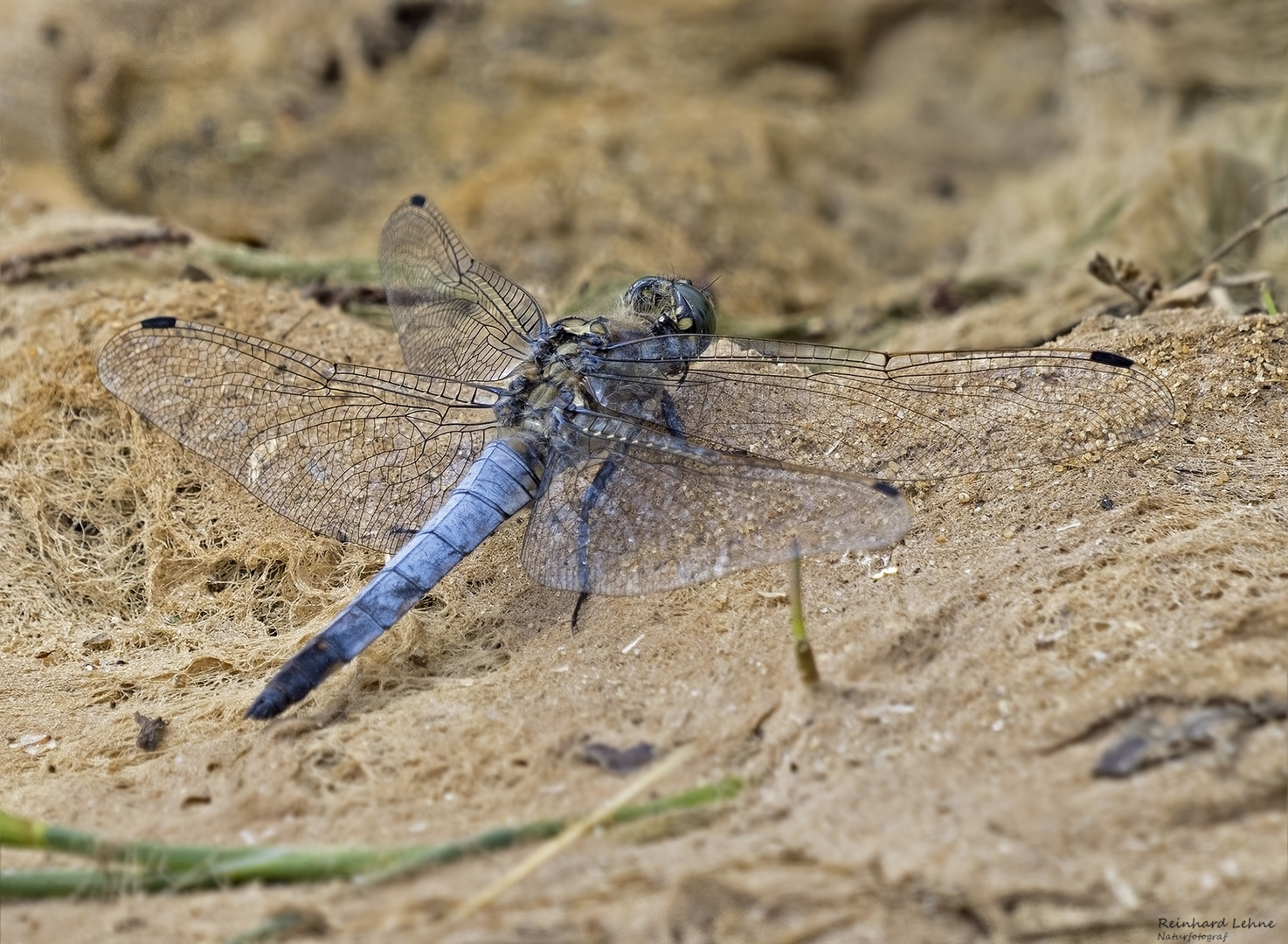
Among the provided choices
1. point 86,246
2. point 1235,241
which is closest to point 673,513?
point 1235,241

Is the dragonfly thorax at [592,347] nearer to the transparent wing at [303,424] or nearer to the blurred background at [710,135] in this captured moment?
the transparent wing at [303,424]

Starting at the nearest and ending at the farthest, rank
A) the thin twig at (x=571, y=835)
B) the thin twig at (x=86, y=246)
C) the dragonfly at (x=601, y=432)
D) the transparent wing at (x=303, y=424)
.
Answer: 1. the thin twig at (x=571, y=835)
2. the dragonfly at (x=601, y=432)
3. the transparent wing at (x=303, y=424)
4. the thin twig at (x=86, y=246)

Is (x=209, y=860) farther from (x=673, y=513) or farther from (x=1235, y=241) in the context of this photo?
(x=1235, y=241)

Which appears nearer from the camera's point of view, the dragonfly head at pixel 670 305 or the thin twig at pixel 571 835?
the thin twig at pixel 571 835

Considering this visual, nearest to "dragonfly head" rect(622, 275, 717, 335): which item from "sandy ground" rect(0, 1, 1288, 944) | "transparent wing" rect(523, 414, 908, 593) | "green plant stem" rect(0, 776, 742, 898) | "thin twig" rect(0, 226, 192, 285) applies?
"transparent wing" rect(523, 414, 908, 593)

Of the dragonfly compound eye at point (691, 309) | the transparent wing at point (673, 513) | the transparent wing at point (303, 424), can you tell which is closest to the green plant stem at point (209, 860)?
the transparent wing at point (673, 513)

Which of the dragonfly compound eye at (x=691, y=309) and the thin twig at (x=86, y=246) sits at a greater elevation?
the thin twig at (x=86, y=246)

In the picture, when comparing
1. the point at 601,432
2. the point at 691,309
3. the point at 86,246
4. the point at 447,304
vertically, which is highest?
the point at 86,246

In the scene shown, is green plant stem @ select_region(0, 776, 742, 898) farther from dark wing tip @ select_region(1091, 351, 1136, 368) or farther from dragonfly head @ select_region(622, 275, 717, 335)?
dragonfly head @ select_region(622, 275, 717, 335)
